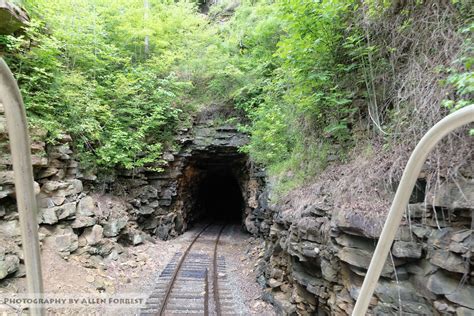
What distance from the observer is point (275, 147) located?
344 inches

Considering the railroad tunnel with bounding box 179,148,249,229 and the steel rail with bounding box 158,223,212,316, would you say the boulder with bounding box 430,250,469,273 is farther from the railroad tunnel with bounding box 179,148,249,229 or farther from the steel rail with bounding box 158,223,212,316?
the railroad tunnel with bounding box 179,148,249,229

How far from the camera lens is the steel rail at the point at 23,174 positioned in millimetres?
980

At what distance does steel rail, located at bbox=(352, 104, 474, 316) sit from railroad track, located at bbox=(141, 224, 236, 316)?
5.51m

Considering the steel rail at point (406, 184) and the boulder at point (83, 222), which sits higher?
the steel rail at point (406, 184)

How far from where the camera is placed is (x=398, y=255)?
3.15 metres

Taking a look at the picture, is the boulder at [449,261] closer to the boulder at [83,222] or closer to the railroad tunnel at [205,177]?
the boulder at [83,222]

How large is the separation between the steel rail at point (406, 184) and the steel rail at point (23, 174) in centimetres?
154

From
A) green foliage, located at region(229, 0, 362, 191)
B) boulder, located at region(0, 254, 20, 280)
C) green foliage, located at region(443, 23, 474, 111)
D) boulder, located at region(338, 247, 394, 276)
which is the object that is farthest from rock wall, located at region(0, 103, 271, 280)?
A: green foliage, located at region(443, 23, 474, 111)

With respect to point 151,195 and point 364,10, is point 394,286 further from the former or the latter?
point 151,195

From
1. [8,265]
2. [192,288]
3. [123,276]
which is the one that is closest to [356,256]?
[192,288]

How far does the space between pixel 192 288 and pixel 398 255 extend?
5.55 metres

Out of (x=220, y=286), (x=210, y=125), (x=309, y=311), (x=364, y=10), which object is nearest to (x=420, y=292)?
(x=309, y=311)

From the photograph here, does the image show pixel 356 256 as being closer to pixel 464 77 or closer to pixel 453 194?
pixel 453 194

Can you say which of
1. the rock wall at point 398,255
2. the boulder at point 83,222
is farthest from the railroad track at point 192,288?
the boulder at point 83,222
